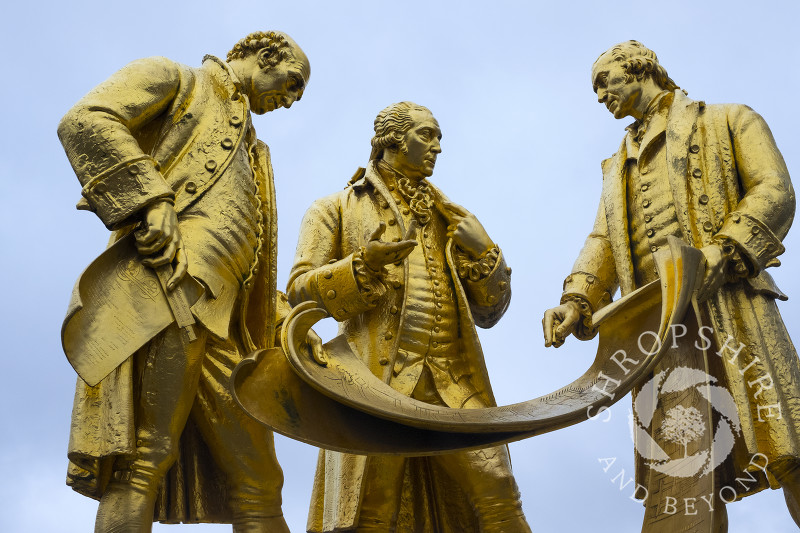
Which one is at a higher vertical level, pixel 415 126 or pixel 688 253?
pixel 415 126

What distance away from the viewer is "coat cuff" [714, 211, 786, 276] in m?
8.30

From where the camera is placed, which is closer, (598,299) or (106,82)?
(106,82)

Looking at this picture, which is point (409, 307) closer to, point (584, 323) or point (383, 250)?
point (383, 250)

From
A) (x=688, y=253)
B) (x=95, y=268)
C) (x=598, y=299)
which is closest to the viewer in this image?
(x=95, y=268)

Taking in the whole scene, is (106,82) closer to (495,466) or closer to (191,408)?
(191,408)

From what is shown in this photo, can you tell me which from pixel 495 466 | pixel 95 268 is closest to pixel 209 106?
pixel 95 268

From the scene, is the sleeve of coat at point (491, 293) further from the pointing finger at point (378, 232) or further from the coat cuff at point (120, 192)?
the coat cuff at point (120, 192)

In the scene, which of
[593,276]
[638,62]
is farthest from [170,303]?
[638,62]

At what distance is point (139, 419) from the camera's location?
7.52 metres

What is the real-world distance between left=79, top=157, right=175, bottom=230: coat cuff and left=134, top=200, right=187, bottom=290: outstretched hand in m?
0.07

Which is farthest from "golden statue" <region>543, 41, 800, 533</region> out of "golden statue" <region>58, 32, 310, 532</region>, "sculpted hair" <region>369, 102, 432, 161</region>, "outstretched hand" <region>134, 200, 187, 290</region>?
"outstretched hand" <region>134, 200, 187, 290</region>

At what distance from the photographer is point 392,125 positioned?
9.09 meters

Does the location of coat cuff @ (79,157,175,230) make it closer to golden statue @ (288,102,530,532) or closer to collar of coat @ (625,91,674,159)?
golden statue @ (288,102,530,532)

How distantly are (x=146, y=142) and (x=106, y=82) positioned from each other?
417mm
